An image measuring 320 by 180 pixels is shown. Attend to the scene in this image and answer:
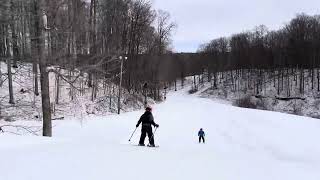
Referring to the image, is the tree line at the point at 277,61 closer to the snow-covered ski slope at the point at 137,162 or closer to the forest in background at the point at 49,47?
the forest in background at the point at 49,47

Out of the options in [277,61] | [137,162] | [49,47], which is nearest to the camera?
[137,162]

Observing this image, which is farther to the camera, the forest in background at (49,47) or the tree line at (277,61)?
the tree line at (277,61)

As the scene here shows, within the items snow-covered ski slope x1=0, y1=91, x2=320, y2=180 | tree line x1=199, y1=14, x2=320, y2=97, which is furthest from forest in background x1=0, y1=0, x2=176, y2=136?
tree line x1=199, y1=14, x2=320, y2=97

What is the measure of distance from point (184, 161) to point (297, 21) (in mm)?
103006

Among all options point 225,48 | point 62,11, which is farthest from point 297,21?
point 62,11

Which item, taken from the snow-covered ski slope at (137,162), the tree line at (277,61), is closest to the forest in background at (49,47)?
the snow-covered ski slope at (137,162)

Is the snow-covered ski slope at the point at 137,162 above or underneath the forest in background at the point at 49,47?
underneath

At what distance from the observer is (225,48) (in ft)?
483

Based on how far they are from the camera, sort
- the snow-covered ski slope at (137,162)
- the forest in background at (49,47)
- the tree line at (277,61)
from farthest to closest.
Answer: the tree line at (277,61) → the forest in background at (49,47) → the snow-covered ski slope at (137,162)

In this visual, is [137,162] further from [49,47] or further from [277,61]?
[277,61]

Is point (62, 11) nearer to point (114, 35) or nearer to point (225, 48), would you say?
point (114, 35)

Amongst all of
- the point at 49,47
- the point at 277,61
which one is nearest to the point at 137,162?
the point at 49,47

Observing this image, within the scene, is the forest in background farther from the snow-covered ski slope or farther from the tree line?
the tree line

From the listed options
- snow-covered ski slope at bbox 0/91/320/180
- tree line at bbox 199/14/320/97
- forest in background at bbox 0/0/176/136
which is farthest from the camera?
tree line at bbox 199/14/320/97
